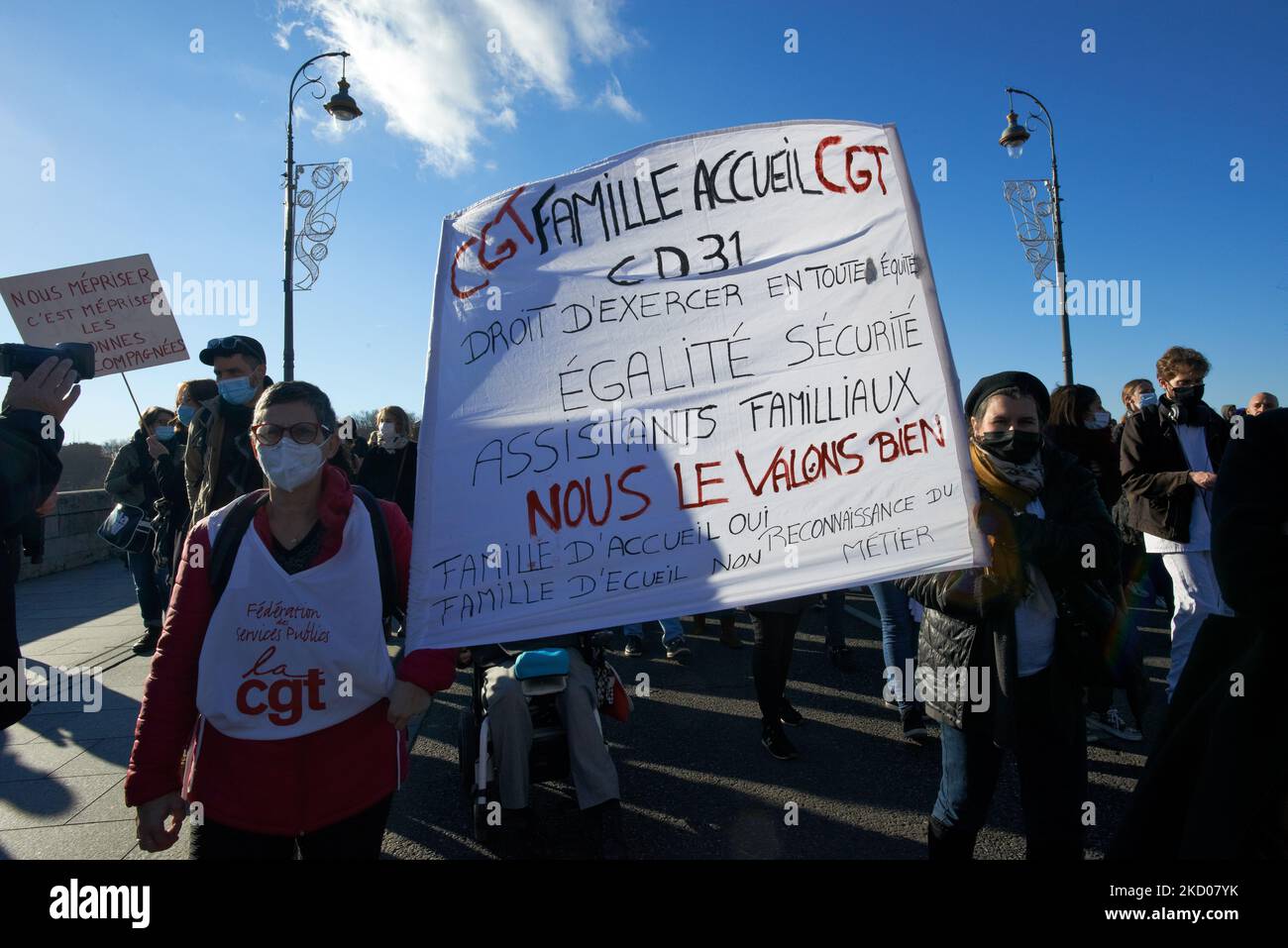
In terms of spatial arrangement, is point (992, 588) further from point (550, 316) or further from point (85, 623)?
point (85, 623)

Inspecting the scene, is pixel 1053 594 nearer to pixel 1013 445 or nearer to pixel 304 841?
pixel 1013 445

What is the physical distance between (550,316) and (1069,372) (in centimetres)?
1449

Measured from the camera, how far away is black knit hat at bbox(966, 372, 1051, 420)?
2.23 m

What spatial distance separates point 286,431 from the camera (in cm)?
191

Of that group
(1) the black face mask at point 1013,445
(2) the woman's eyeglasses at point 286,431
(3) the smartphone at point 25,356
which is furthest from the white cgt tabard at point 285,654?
(1) the black face mask at point 1013,445

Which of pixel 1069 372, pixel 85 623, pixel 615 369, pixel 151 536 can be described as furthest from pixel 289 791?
pixel 1069 372

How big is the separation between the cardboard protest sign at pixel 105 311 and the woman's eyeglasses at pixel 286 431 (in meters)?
4.18

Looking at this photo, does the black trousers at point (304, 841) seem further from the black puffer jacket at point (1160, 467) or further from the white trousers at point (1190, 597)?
the black puffer jacket at point (1160, 467)

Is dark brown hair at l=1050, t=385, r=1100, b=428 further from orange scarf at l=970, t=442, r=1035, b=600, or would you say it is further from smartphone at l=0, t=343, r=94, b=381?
smartphone at l=0, t=343, r=94, b=381

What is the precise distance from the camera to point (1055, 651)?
2.12 metres

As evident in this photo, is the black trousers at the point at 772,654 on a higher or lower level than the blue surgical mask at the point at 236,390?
lower

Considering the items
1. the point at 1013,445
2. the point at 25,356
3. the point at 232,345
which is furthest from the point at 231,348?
the point at 1013,445

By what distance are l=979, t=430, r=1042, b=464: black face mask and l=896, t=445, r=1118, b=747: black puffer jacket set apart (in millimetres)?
139

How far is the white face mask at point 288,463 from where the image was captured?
1.88 m
